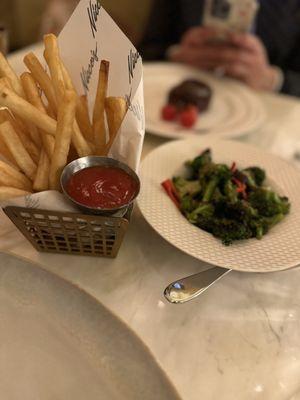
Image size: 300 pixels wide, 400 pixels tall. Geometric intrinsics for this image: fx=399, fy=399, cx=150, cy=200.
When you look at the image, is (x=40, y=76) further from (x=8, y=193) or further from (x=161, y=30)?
(x=161, y=30)

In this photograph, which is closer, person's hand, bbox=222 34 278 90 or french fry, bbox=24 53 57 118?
french fry, bbox=24 53 57 118

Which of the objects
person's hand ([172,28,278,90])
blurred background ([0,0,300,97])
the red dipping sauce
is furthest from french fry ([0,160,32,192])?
person's hand ([172,28,278,90])

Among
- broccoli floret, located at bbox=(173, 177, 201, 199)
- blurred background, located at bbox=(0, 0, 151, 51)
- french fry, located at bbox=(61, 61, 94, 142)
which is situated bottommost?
blurred background, located at bbox=(0, 0, 151, 51)

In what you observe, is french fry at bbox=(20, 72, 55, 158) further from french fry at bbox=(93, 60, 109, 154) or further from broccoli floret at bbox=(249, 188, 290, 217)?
broccoli floret at bbox=(249, 188, 290, 217)

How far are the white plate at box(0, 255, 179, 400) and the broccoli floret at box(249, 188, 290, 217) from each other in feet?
1.64

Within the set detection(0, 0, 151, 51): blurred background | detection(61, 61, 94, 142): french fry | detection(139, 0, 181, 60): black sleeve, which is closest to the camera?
detection(61, 61, 94, 142): french fry

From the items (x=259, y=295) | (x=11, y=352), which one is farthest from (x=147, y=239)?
(x=11, y=352)

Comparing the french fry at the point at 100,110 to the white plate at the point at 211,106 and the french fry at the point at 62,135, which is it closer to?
the french fry at the point at 62,135

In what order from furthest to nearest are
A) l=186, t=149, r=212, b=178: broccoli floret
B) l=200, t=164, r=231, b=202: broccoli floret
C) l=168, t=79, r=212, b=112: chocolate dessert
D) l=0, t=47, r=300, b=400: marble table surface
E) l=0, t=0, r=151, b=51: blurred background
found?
l=0, t=0, r=151, b=51: blurred background, l=168, t=79, r=212, b=112: chocolate dessert, l=186, t=149, r=212, b=178: broccoli floret, l=200, t=164, r=231, b=202: broccoli floret, l=0, t=47, r=300, b=400: marble table surface

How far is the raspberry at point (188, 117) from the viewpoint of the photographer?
5.28ft

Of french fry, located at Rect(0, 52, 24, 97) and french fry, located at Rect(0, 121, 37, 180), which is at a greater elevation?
french fry, located at Rect(0, 52, 24, 97)

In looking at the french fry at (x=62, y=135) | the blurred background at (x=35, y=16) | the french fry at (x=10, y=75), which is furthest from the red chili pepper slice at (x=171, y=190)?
the blurred background at (x=35, y=16)

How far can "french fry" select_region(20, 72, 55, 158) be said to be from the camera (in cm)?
97

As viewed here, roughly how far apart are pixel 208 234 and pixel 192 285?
0.49 ft
